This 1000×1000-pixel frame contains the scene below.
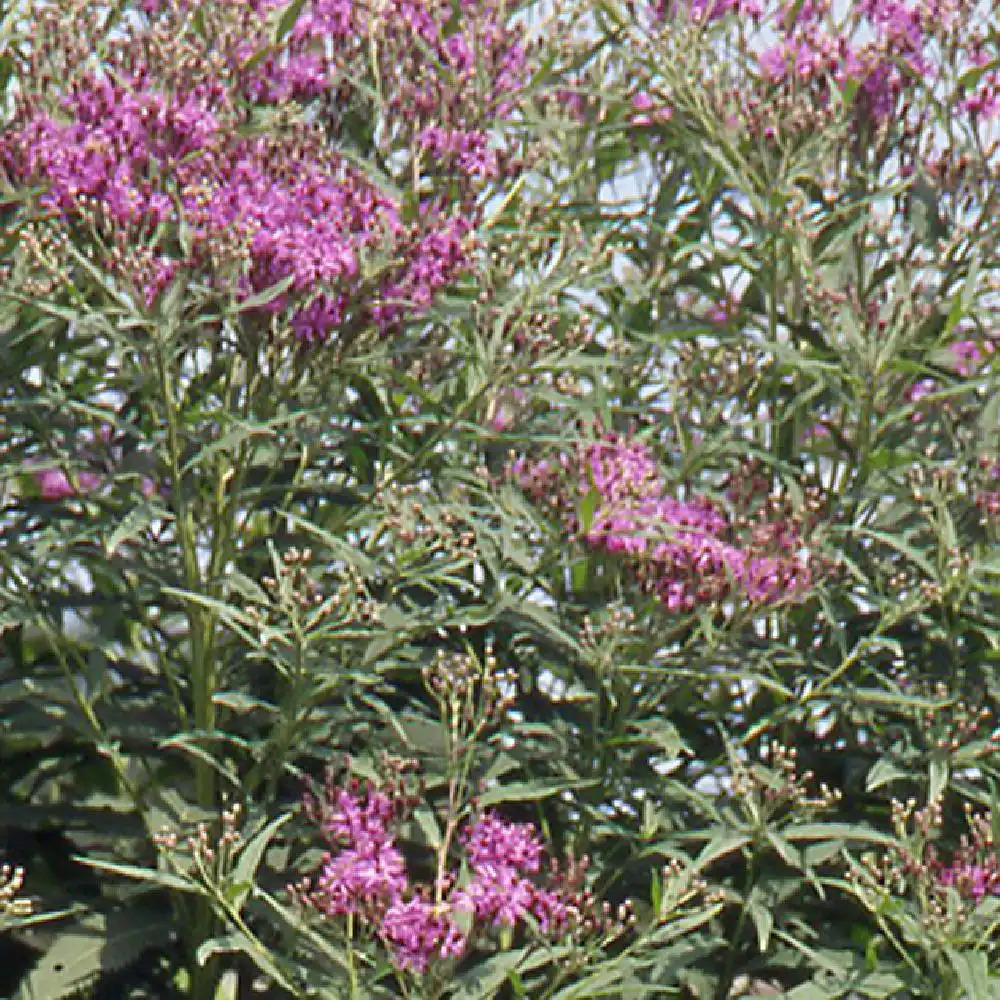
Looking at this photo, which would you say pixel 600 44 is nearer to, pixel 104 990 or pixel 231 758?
pixel 231 758

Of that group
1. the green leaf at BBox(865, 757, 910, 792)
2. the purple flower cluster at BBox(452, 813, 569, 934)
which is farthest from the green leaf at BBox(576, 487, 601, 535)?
the green leaf at BBox(865, 757, 910, 792)

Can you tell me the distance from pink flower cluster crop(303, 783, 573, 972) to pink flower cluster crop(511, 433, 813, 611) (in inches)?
29.1

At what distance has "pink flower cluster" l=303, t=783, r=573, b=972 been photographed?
4336 mm

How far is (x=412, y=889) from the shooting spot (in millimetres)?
4633

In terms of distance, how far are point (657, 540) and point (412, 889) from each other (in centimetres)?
102

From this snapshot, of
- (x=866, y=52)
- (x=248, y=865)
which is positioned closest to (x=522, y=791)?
(x=248, y=865)

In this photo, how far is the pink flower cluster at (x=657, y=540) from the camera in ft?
16.1

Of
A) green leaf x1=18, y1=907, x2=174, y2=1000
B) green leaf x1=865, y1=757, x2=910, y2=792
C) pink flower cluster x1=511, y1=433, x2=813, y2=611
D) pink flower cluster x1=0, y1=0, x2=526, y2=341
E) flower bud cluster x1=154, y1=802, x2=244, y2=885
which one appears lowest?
green leaf x1=18, y1=907, x2=174, y2=1000

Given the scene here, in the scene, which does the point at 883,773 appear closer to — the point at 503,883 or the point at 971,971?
the point at 971,971

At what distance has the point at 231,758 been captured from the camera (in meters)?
5.48

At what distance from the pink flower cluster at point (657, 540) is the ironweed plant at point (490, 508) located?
15mm

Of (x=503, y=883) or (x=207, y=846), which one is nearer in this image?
(x=503, y=883)

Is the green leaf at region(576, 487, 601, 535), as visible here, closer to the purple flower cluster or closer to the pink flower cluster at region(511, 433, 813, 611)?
the pink flower cluster at region(511, 433, 813, 611)

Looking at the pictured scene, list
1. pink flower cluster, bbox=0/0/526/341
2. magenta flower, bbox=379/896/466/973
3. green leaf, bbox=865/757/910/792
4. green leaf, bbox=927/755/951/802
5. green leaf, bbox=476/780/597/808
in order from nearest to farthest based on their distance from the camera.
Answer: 1. magenta flower, bbox=379/896/466/973
2. pink flower cluster, bbox=0/0/526/341
3. green leaf, bbox=476/780/597/808
4. green leaf, bbox=927/755/951/802
5. green leaf, bbox=865/757/910/792
